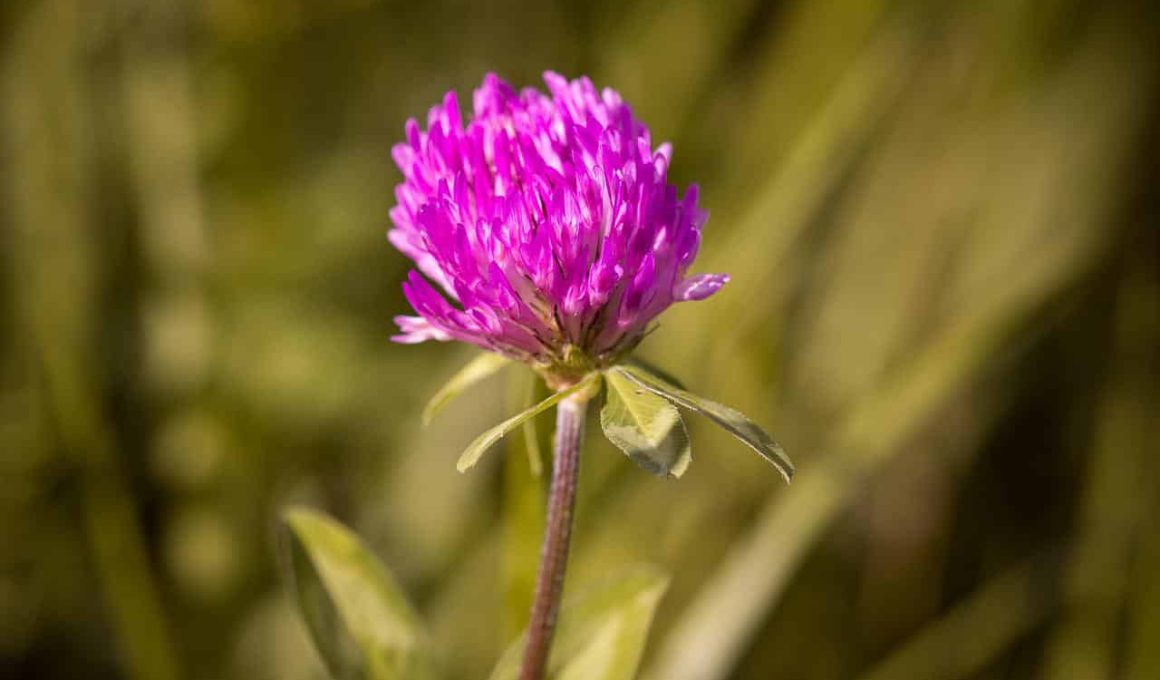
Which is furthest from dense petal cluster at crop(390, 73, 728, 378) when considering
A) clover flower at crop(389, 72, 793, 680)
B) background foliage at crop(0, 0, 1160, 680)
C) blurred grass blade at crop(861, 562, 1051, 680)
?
blurred grass blade at crop(861, 562, 1051, 680)

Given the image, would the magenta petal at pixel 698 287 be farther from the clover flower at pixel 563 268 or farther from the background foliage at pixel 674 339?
the background foliage at pixel 674 339

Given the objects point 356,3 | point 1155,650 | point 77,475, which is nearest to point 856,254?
point 1155,650

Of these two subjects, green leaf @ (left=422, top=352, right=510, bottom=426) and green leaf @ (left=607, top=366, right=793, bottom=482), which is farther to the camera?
green leaf @ (left=422, top=352, right=510, bottom=426)

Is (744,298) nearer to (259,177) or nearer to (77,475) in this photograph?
(259,177)

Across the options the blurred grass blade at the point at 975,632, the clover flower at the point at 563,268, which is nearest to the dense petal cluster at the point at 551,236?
the clover flower at the point at 563,268

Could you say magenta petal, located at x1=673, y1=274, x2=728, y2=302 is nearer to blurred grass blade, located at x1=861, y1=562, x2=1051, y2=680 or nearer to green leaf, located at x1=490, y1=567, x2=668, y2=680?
green leaf, located at x1=490, y1=567, x2=668, y2=680

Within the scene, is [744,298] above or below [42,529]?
above
